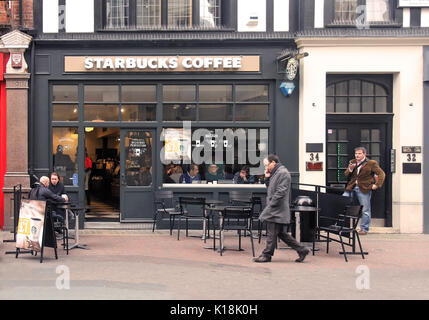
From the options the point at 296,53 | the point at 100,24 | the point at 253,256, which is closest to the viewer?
the point at 253,256

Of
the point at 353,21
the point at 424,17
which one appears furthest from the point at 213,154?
the point at 424,17

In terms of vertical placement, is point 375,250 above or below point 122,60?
below

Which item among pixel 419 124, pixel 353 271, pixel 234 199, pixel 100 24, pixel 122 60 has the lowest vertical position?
pixel 353 271

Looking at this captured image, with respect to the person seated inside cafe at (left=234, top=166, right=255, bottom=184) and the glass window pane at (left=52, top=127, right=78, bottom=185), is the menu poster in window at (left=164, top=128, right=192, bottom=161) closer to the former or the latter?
the person seated inside cafe at (left=234, top=166, right=255, bottom=184)

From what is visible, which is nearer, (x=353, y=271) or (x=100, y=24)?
(x=353, y=271)

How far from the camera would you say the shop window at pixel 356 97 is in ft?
41.6

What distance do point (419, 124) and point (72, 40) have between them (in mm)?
8802

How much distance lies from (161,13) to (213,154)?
385cm

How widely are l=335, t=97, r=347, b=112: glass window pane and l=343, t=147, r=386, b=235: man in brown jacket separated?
137cm

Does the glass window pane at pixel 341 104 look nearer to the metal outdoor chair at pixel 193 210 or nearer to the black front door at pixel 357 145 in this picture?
the black front door at pixel 357 145

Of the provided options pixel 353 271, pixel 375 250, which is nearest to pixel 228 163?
pixel 375 250

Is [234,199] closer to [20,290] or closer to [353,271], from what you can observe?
[353,271]

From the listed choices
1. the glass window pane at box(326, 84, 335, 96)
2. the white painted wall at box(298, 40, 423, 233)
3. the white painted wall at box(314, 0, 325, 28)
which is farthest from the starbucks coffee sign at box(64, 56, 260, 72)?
the glass window pane at box(326, 84, 335, 96)

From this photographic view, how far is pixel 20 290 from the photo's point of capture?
6973mm
